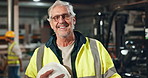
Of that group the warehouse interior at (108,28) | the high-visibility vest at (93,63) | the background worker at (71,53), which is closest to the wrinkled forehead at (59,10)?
the background worker at (71,53)

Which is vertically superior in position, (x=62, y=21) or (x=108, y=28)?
(x=62, y=21)

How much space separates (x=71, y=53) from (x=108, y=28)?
4101 millimetres

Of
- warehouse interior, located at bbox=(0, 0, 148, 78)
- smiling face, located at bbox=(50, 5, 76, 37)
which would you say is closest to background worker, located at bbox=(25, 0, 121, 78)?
smiling face, located at bbox=(50, 5, 76, 37)

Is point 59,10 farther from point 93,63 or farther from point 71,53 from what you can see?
point 93,63

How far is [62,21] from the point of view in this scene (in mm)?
2328

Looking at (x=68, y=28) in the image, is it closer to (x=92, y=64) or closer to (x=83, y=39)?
(x=83, y=39)

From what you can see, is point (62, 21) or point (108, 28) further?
point (108, 28)

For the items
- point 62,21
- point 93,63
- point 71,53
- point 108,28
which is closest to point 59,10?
point 62,21

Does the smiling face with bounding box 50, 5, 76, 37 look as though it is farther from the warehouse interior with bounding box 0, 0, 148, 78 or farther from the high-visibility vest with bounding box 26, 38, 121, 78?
the warehouse interior with bounding box 0, 0, 148, 78

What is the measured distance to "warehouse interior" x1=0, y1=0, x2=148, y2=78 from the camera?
5918mm

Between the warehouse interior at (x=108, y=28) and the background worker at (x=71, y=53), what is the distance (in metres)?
2.91

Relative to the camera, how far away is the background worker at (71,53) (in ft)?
7.59

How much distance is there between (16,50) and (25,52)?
4.72 metres

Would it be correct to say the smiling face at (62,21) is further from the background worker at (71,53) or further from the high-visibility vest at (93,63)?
the high-visibility vest at (93,63)
